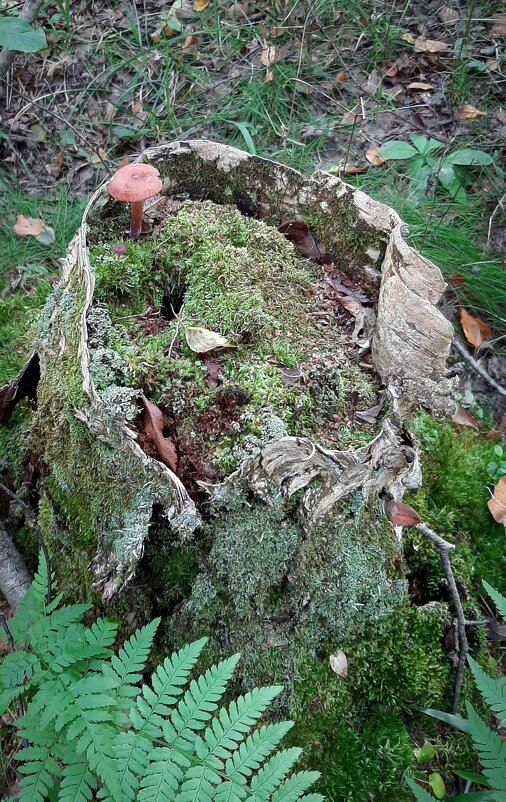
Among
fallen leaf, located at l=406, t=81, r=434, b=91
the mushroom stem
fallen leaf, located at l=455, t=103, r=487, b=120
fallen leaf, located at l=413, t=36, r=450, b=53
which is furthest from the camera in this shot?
fallen leaf, located at l=413, t=36, r=450, b=53

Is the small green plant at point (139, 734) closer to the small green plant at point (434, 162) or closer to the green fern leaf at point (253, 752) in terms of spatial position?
the green fern leaf at point (253, 752)

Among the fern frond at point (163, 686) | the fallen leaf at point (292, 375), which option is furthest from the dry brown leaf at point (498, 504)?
the fern frond at point (163, 686)

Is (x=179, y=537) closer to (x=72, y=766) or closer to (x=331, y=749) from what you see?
(x=72, y=766)

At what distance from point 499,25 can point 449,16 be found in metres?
0.52

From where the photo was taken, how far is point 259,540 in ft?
6.57

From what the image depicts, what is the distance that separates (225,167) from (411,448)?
1592 millimetres

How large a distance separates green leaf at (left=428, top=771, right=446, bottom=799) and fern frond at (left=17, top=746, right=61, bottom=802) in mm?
1379

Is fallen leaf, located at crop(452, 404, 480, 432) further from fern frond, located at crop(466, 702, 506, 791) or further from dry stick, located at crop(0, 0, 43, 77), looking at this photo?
dry stick, located at crop(0, 0, 43, 77)

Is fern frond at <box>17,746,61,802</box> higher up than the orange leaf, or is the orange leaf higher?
fern frond at <box>17,746,61,802</box>

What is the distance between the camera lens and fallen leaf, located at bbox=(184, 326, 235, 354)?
220cm

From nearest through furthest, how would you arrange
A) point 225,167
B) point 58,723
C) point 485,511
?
A: 1. point 58,723
2. point 225,167
3. point 485,511

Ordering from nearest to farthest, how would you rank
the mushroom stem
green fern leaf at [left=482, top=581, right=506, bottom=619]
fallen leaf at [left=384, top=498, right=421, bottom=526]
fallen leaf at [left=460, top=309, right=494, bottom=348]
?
1. green fern leaf at [left=482, top=581, right=506, bottom=619]
2. fallen leaf at [left=384, top=498, right=421, bottom=526]
3. the mushroom stem
4. fallen leaf at [left=460, top=309, right=494, bottom=348]

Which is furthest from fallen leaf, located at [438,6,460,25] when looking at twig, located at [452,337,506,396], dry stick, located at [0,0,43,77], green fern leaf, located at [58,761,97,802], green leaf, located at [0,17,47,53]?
green fern leaf, located at [58,761,97,802]

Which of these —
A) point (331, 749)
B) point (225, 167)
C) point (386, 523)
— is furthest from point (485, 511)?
point (225, 167)
